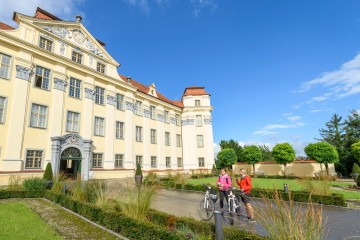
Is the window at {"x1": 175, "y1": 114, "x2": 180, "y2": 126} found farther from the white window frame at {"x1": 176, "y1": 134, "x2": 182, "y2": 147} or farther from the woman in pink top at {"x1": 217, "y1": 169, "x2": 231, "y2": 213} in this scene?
the woman in pink top at {"x1": 217, "y1": 169, "x2": 231, "y2": 213}

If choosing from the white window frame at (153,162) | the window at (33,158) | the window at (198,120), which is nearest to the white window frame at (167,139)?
the white window frame at (153,162)

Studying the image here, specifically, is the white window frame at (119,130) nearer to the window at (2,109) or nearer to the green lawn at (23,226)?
the window at (2,109)

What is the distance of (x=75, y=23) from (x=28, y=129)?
38.3ft

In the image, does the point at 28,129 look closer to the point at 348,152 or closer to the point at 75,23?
the point at 75,23

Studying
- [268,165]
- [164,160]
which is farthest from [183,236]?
[268,165]

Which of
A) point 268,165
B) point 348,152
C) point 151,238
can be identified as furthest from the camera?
point 348,152

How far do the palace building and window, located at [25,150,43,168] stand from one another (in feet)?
0.23

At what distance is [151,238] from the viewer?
531 centimetres

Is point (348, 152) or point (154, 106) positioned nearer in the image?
point (154, 106)

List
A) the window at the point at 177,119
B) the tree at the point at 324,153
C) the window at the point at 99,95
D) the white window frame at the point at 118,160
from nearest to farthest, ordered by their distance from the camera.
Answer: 1. the window at the point at 99,95
2. the white window frame at the point at 118,160
3. the tree at the point at 324,153
4. the window at the point at 177,119

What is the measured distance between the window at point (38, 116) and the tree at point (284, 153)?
93.0ft

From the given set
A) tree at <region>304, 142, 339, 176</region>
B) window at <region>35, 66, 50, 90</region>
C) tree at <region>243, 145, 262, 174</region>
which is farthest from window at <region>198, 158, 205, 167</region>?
window at <region>35, 66, 50, 90</region>

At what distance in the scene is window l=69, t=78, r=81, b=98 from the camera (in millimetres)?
20844

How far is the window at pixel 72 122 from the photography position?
2003 cm
